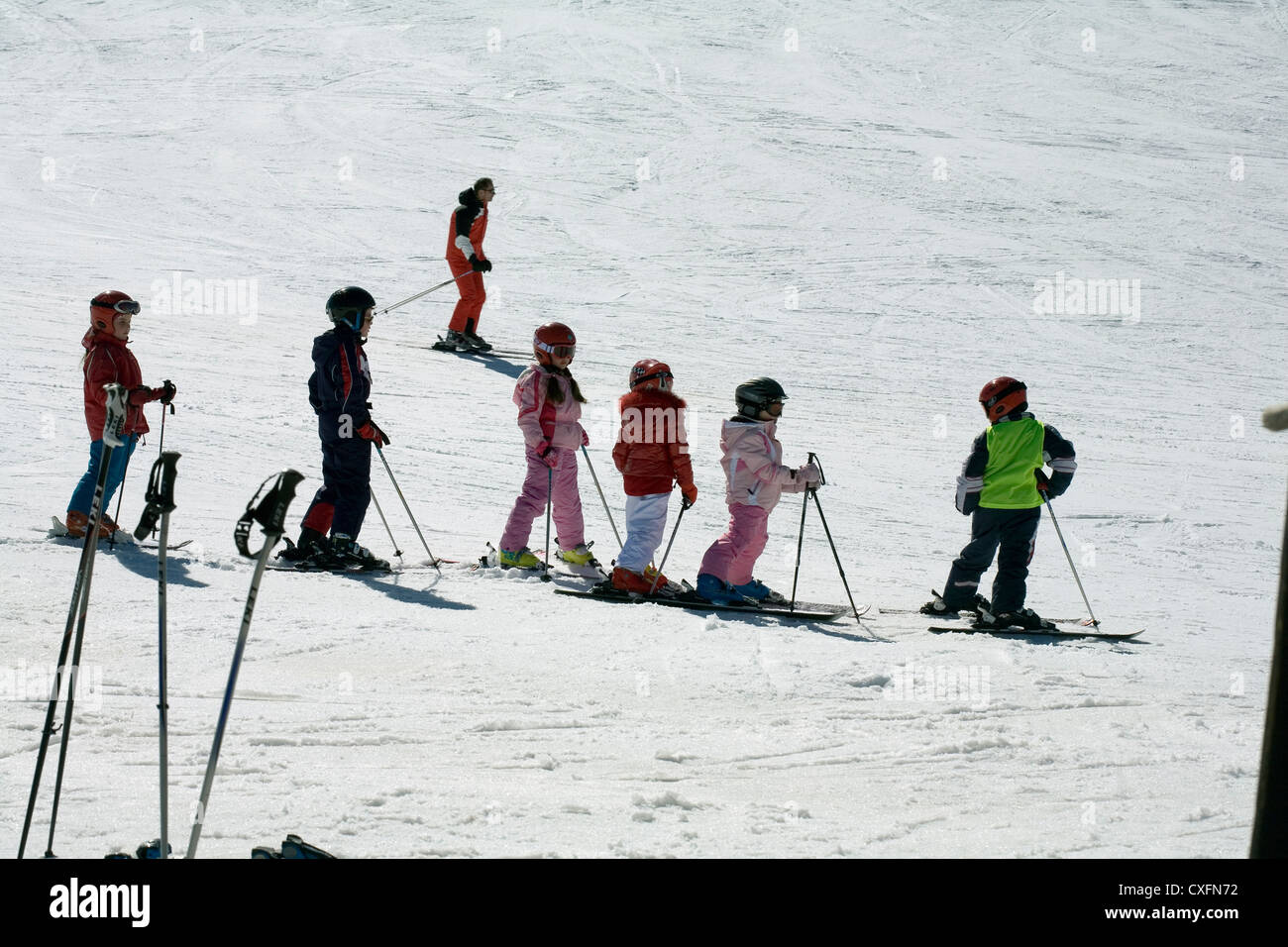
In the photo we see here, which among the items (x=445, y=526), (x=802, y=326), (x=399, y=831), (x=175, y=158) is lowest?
(x=399, y=831)

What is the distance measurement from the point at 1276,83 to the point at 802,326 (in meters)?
17.1

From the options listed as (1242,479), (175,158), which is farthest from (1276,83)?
(175,158)

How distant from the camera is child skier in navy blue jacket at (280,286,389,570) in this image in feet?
26.0

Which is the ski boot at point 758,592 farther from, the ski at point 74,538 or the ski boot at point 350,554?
the ski at point 74,538

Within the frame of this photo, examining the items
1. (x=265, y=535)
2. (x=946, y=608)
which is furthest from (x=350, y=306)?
(x=265, y=535)

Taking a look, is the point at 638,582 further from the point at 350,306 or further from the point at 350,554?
the point at 350,306

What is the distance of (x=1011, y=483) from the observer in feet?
25.0

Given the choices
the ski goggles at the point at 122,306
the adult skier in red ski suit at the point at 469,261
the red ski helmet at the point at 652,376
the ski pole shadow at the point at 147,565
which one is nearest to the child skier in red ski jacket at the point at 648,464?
the red ski helmet at the point at 652,376

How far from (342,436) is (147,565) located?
51.8 inches

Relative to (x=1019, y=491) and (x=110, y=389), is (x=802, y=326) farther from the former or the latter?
(x=110, y=389)

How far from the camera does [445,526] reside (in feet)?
Answer: 31.2
